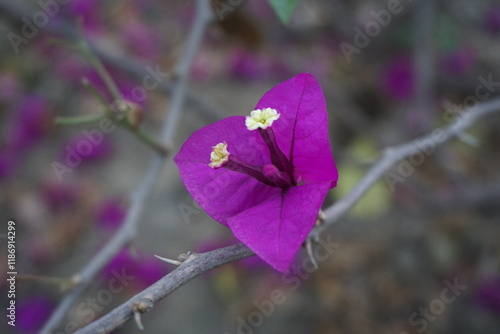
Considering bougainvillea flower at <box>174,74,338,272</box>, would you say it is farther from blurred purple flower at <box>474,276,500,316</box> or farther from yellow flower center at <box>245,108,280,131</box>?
blurred purple flower at <box>474,276,500,316</box>

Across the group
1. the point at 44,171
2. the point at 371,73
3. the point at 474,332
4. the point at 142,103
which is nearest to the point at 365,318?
the point at 474,332

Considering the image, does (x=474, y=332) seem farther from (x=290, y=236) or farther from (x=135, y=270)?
(x=290, y=236)

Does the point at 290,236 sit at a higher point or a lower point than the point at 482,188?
higher

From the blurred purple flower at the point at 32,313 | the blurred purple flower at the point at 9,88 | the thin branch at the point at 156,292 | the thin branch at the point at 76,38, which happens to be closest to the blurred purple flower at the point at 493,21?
the thin branch at the point at 76,38

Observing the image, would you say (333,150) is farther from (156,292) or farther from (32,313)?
(156,292)

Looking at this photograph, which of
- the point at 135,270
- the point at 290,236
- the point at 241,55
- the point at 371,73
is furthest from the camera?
the point at 371,73

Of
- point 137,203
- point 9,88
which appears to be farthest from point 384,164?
point 9,88

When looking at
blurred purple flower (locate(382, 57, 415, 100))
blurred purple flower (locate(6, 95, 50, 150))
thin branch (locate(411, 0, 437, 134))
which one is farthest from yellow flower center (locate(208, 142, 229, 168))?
blurred purple flower (locate(6, 95, 50, 150))

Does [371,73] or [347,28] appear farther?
[371,73]
